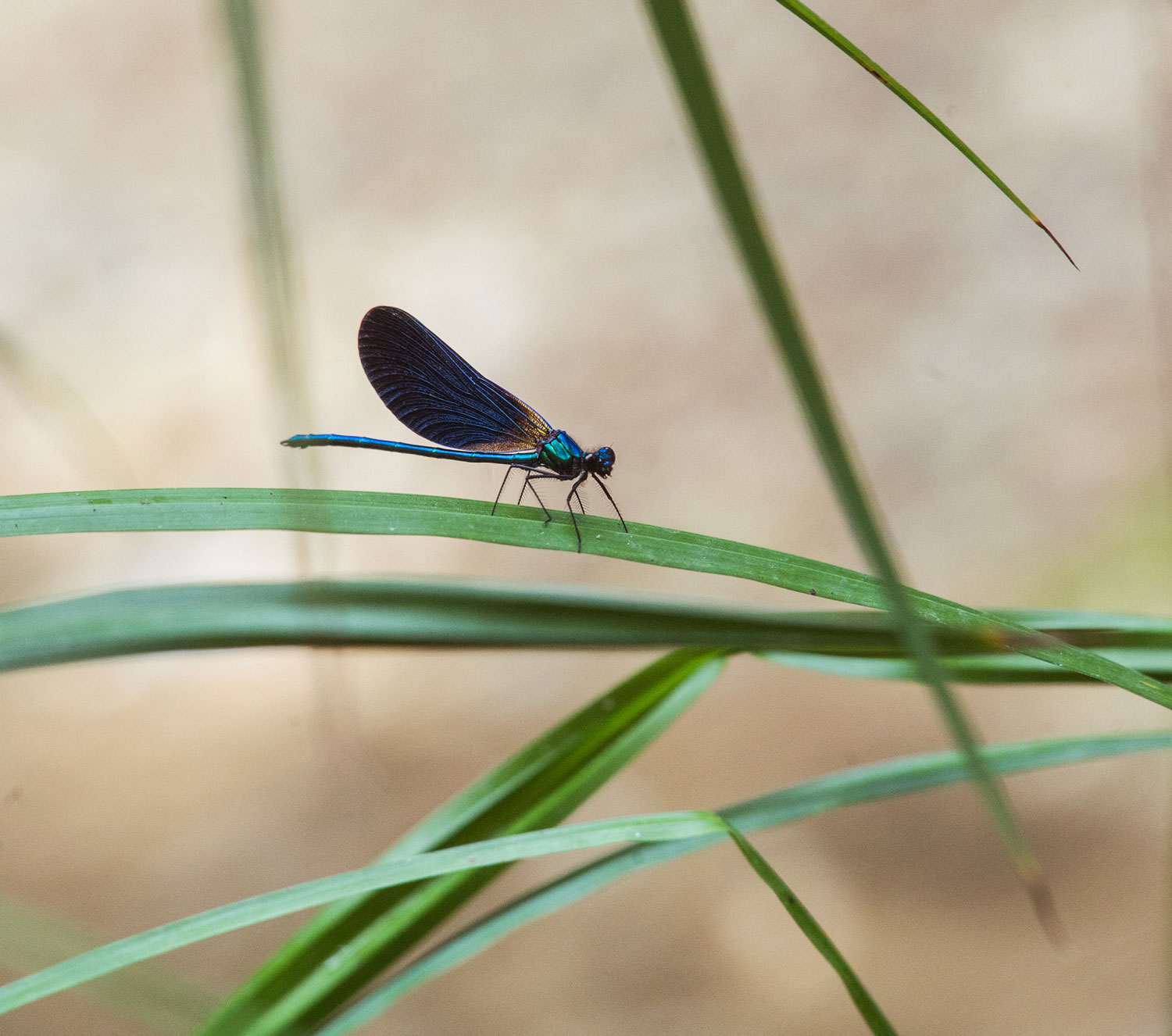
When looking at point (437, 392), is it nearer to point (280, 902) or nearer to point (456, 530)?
point (456, 530)

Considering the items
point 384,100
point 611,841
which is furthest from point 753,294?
point 384,100

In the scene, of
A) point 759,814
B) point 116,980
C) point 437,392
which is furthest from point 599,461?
point 116,980

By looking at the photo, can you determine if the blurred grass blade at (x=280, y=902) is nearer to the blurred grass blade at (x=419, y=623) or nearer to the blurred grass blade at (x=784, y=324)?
the blurred grass blade at (x=419, y=623)

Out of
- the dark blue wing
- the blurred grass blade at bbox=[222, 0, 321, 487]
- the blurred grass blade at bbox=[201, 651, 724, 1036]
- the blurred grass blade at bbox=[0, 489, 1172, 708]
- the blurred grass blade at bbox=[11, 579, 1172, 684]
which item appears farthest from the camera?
the dark blue wing

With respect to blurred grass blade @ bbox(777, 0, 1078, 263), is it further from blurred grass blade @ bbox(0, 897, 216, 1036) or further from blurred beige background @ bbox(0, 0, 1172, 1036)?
blurred beige background @ bbox(0, 0, 1172, 1036)

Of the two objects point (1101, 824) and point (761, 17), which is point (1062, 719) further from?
point (761, 17)

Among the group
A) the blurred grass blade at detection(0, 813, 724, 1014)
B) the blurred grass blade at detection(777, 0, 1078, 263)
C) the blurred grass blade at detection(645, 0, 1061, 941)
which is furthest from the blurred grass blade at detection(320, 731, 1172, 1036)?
the blurred grass blade at detection(645, 0, 1061, 941)

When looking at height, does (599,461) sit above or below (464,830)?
above
